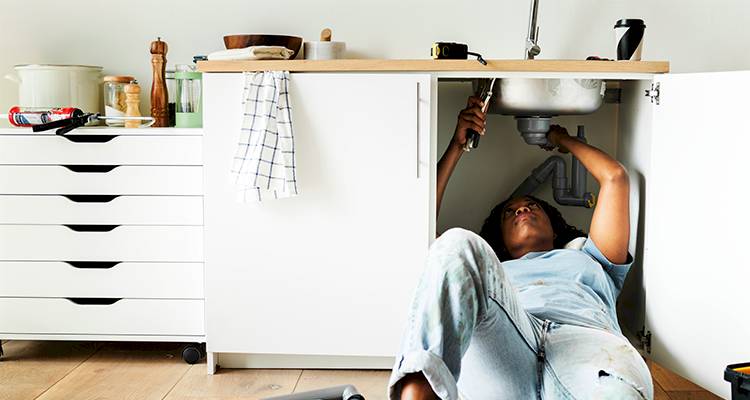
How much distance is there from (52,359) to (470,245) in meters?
1.64

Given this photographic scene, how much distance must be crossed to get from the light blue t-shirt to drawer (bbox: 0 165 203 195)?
0.96m

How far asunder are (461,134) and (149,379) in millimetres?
1144

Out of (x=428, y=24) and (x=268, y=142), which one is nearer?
(x=268, y=142)

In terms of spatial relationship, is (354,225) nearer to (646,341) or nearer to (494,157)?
(494,157)

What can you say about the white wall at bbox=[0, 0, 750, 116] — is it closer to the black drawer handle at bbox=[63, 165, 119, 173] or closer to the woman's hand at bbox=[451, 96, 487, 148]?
the woman's hand at bbox=[451, 96, 487, 148]

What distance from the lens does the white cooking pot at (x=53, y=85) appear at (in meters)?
A: 2.86

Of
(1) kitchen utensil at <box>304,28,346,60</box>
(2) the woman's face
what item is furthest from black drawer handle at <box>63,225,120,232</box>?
(2) the woman's face

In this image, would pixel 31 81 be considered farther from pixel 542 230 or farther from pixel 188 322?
pixel 542 230

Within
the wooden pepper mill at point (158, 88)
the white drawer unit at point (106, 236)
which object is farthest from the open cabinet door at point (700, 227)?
the wooden pepper mill at point (158, 88)

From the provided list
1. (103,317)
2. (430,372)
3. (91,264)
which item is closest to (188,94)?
(91,264)

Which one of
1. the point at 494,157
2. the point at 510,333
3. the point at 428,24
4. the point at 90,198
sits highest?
the point at 428,24

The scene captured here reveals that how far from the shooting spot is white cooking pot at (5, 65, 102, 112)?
2.86 m

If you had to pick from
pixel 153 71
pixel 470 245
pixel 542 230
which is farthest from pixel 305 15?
pixel 470 245

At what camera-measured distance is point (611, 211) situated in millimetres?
2402
